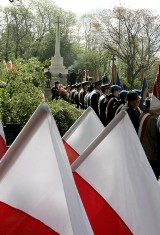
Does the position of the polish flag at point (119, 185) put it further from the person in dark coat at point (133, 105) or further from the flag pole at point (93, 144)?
the person in dark coat at point (133, 105)

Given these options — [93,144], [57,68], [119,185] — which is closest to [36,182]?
[119,185]

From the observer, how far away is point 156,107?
747 centimetres

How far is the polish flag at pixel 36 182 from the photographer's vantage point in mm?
2322

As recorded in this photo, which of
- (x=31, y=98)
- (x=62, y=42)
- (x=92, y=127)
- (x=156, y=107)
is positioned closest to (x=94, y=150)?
(x=92, y=127)

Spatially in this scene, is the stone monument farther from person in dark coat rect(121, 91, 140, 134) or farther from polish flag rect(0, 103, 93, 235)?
polish flag rect(0, 103, 93, 235)

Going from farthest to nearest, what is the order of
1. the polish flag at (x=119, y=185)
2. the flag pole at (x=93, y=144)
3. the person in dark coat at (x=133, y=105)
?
the person in dark coat at (x=133, y=105) < the flag pole at (x=93, y=144) < the polish flag at (x=119, y=185)

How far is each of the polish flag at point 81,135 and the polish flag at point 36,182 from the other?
1827 mm

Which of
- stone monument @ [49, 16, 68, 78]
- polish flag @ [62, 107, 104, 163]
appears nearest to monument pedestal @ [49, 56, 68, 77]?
stone monument @ [49, 16, 68, 78]

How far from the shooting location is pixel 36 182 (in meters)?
2.38

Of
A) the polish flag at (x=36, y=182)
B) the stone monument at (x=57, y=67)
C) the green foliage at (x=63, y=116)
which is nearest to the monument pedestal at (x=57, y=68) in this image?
the stone monument at (x=57, y=67)

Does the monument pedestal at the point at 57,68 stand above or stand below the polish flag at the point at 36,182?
below

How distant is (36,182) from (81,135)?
198cm

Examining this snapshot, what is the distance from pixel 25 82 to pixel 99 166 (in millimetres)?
10212

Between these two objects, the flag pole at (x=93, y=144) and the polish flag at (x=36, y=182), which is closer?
the polish flag at (x=36, y=182)
